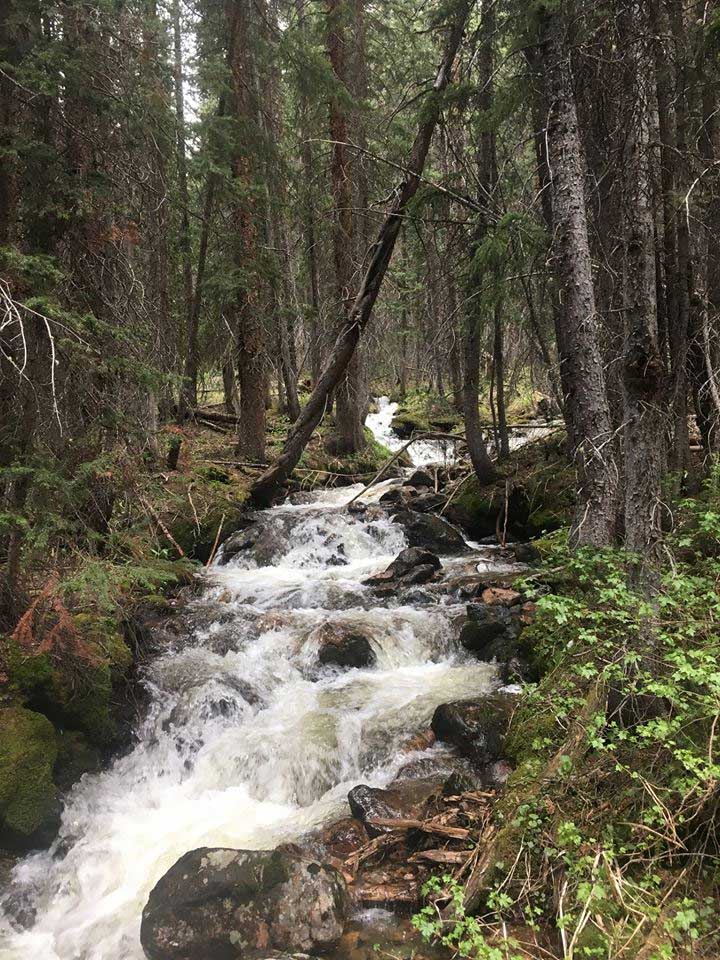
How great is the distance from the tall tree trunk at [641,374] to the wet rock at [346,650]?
4.21 m

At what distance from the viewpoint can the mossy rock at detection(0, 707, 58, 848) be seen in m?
4.70

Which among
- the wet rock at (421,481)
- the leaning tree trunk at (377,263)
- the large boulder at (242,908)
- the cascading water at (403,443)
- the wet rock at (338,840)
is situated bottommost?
the wet rock at (338,840)

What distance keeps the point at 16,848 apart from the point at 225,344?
35.5 ft

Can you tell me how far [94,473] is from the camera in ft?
17.5

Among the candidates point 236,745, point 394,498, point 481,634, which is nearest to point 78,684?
point 236,745

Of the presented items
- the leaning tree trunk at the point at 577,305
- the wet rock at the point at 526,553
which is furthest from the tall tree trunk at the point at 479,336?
the leaning tree trunk at the point at 577,305

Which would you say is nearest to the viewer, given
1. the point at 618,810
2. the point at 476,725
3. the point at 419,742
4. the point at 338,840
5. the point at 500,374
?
the point at 618,810

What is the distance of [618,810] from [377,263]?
25.5ft

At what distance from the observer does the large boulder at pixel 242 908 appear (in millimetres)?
3760

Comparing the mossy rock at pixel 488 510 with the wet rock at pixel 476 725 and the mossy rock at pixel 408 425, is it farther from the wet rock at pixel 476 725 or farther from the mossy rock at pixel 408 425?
the mossy rock at pixel 408 425

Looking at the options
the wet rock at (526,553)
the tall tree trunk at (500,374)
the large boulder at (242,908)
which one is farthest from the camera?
the tall tree trunk at (500,374)

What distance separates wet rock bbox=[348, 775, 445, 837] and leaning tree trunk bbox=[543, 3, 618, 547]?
8.27ft

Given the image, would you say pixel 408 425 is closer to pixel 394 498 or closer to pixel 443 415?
pixel 443 415

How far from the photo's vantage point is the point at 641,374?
12.0 feet
